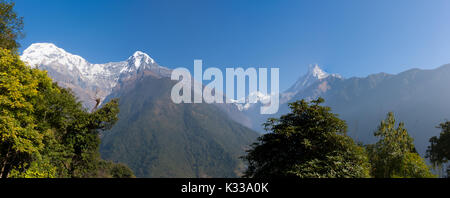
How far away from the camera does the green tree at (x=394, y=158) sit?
2194cm

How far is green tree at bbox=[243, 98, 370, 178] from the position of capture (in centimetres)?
1188

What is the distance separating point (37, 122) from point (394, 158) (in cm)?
3582

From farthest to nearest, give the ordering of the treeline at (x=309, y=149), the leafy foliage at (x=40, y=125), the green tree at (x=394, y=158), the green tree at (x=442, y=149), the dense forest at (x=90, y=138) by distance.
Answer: the green tree at (x=442, y=149) < the green tree at (x=394, y=158) < the leafy foliage at (x=40, y=125) < the dense forest at (x=90, y=138) < the treeline at (x=309, y=149)

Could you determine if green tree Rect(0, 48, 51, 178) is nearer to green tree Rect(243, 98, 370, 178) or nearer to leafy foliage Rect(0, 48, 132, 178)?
leafy foliage Rect(0, 48, 132, 178)

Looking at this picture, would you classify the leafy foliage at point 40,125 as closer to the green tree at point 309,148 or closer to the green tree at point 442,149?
the green tree at point 309,148

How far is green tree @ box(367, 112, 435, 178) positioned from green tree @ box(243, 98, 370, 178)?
12.4 meters

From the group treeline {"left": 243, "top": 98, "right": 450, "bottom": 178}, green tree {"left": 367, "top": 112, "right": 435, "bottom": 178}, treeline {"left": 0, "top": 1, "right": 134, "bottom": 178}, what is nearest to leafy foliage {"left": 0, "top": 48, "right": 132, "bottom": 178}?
treeline {"left": 0, "top": 1, "right": 134, "bottom": 178}

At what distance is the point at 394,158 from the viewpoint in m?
23.3

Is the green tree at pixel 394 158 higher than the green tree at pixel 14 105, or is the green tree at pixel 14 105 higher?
the green tree at pixel 14 105

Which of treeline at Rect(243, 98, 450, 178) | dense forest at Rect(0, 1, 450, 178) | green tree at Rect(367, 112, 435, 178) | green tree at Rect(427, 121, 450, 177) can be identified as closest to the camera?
treeline at Rect(243, 98, 450, 178)

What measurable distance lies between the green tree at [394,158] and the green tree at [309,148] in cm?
1238

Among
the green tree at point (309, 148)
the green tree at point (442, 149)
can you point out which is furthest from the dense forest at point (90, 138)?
the green tree at point (442, 149)

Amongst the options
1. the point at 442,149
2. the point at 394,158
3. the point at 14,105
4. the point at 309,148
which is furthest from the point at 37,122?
A: the point at 442,149
